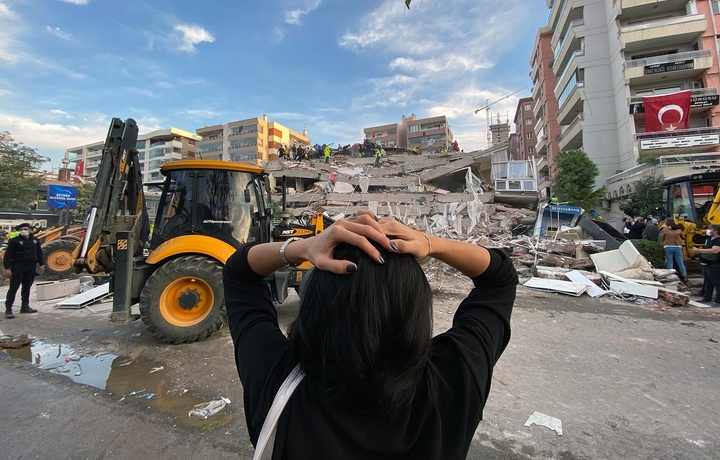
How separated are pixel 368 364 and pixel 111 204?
18.4 ft

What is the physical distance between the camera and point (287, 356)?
86cm

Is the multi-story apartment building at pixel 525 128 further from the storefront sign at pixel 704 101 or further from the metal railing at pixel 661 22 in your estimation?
the storefront sign at pixel 704 101

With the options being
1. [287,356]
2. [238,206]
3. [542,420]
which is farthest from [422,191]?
[287,356]

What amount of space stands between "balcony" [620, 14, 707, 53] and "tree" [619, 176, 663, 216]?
11.3 meters

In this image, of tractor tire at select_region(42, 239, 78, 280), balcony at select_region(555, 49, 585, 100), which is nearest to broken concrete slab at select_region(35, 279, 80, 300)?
tractor tire at select_region(42, 239, 78, 280)

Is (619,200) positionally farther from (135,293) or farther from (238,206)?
(135,293)

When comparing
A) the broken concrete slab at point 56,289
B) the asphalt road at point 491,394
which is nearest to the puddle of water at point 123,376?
the asphalt road at point 491,394

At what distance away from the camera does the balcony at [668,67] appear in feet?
69.5

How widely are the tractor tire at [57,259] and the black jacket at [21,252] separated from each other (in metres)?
3.81

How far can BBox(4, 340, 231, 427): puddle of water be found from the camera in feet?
10.1

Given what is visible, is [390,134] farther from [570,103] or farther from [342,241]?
[342,241]

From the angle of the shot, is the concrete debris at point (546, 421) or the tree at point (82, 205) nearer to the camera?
the concrete debris at point (546, 421)

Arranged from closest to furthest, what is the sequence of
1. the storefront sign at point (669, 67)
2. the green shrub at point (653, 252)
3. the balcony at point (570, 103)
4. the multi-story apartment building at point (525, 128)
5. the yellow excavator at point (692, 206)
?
the yellow excavator at point (692, 206), the green shrub at point (653, 252), the storefront sign at point (669, 67), the balcony at point (570, 103), the multi-story apartment building at point (525, 128)

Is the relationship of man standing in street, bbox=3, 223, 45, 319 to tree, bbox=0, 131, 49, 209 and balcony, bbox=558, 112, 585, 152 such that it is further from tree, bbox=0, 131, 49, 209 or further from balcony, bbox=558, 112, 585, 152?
balcony, bbox=558, 112, 585, 152
